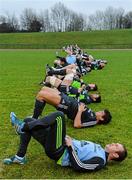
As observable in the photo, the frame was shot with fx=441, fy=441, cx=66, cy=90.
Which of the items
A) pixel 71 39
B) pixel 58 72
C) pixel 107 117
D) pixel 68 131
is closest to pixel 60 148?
pixel 68 131

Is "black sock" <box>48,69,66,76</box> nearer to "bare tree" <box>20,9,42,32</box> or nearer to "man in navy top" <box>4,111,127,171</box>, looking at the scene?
"man in navy top" <box>4,111,127,171</box>

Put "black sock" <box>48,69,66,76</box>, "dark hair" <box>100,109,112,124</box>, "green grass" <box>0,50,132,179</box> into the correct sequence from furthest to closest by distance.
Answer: "black sock" <box>48,69,66,76</box>
"dark hair" <box>100,109,112,124</box>
"green grass" <box>0,50,132,179</box>

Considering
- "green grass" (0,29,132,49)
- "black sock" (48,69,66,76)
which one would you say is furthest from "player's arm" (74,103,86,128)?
"green grass" (0,29,132,49)

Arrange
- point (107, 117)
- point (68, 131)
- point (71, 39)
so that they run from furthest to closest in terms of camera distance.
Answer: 1. point (71, 39)
2. point (107, 117)
3. point (68, 131)

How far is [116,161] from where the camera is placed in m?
7.10

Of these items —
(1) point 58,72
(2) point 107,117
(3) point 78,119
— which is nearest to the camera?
(3) point 78,119

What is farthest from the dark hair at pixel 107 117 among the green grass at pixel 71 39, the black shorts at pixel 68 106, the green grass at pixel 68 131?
the green grass at pixel 71 39

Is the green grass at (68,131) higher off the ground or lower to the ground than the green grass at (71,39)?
higher

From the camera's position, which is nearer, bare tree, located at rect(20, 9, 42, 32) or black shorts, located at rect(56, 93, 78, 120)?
black shorts, located at rect(56, 93, 78, 120)

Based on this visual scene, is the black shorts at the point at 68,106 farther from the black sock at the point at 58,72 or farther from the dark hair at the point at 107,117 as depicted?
the black sock at the point at 58,72

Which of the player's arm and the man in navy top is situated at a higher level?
the man in navy top

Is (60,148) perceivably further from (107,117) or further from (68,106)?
(107,117)

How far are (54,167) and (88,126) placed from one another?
2.78 metres

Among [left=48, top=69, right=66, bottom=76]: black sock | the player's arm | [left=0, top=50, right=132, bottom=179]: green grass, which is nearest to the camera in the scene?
[left=0, top=50, right=132, bottom=179]: green grass
